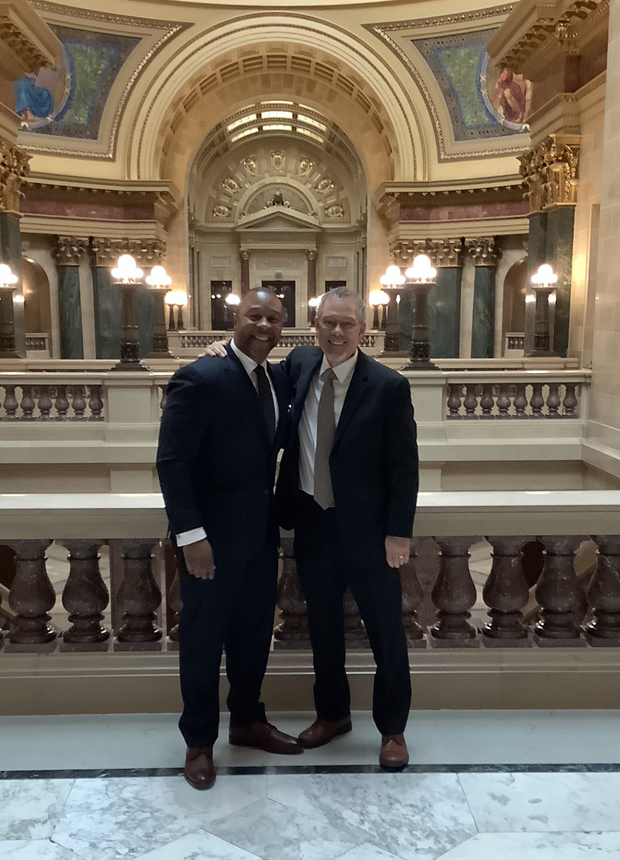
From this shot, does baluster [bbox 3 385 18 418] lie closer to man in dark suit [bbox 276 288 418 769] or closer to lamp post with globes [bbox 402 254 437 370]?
lamp post with globes [bbox 402 254 437 370]

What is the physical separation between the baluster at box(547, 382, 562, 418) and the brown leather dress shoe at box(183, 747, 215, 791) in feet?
28.1

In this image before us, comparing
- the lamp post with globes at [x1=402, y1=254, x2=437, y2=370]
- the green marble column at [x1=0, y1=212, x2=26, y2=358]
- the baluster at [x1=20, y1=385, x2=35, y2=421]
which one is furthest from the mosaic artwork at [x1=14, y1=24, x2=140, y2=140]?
the lamp post with globes at [x1=402, y1=254, x2=437, y2=370]

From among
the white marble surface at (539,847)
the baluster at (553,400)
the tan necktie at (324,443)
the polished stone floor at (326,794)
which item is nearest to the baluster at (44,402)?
the baluster at (553,400)

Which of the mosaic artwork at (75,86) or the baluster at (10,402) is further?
the mosaic artwork at (75,86)

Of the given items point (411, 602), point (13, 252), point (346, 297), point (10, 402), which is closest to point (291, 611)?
point (411, 602)

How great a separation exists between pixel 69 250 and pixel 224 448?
73.2 ft

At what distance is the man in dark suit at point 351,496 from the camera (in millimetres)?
2979

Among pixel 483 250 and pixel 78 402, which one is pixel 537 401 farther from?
pixel 483 250

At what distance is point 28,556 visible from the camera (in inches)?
136

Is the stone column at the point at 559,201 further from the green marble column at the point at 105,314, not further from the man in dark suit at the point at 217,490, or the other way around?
the green marble column at the point at 105,314

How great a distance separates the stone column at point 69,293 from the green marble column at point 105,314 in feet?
1.75

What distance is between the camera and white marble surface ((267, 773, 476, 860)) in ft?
8.75

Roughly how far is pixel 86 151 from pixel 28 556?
2239cm

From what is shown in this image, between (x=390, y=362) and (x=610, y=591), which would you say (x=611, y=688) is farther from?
(x=390, y=362)
